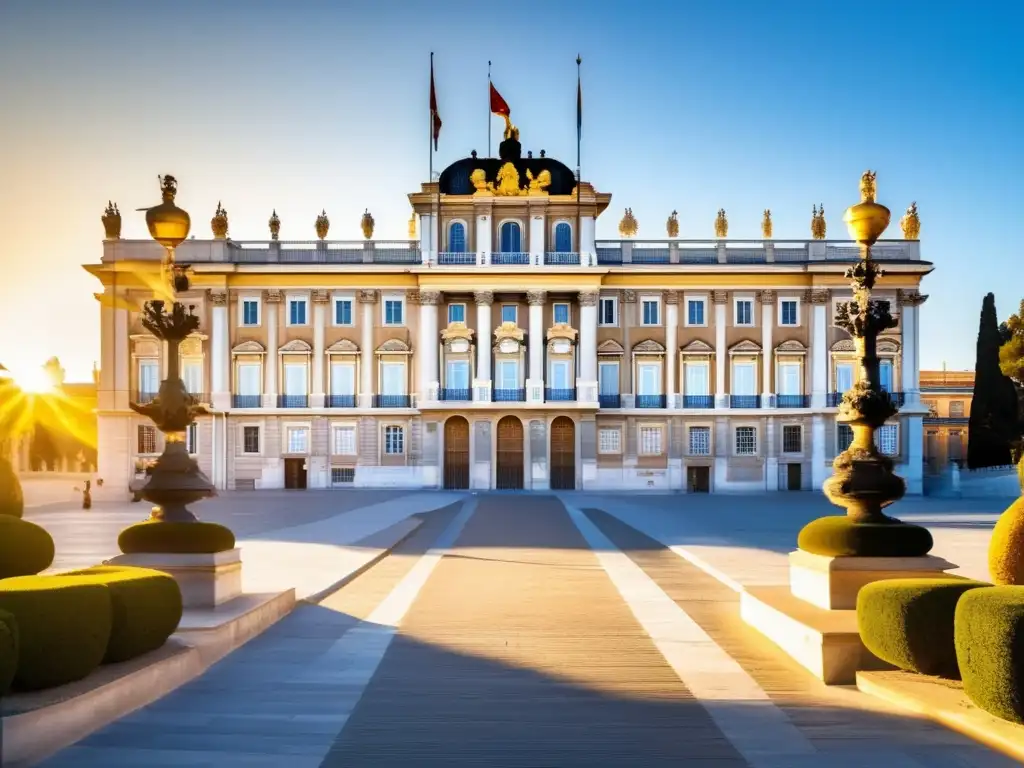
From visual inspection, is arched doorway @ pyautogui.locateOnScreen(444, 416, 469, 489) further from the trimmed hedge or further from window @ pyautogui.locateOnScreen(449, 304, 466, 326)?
the trimmed hedge

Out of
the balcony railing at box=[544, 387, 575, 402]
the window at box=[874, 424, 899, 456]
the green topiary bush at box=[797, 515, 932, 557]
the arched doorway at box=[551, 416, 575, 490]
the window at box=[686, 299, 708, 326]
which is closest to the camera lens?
the green topiary bush at box=[797, 515, 932, 557]

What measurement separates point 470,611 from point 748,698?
18.6 feet

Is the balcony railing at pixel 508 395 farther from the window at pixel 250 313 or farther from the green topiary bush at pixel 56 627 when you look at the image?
the green topiary bush at pixel 56 627

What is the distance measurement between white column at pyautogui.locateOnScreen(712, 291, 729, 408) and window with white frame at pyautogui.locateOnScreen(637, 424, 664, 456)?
3.84m

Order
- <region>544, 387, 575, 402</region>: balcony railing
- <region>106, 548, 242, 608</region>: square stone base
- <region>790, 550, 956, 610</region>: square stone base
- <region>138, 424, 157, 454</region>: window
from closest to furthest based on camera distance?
<region>790, 550, 956, 610</region>: square stone base, <region>106, 548, 242, 608</region>: square stone base, <region>138, 424, 157, 454</region>: window, <region>544, 387, 575, 402</region>: balcony railing

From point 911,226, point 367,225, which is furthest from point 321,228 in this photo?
point 911,226

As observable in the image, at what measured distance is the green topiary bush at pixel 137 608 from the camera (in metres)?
8.43

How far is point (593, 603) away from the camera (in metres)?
14.6

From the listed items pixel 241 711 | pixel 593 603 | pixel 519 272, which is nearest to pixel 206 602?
pixel 241 711

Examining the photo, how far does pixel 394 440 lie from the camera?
55.8 meters

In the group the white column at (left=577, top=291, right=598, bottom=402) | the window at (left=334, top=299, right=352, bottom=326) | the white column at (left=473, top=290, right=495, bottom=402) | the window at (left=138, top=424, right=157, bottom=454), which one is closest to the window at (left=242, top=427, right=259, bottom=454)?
the window at (left=138, top=424, right=157, bottom=454)

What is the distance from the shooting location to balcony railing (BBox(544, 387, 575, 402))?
54.8 m

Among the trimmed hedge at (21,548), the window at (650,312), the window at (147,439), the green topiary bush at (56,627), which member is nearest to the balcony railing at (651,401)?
the window at (650,312)

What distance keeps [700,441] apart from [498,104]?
Result: 897 inches
